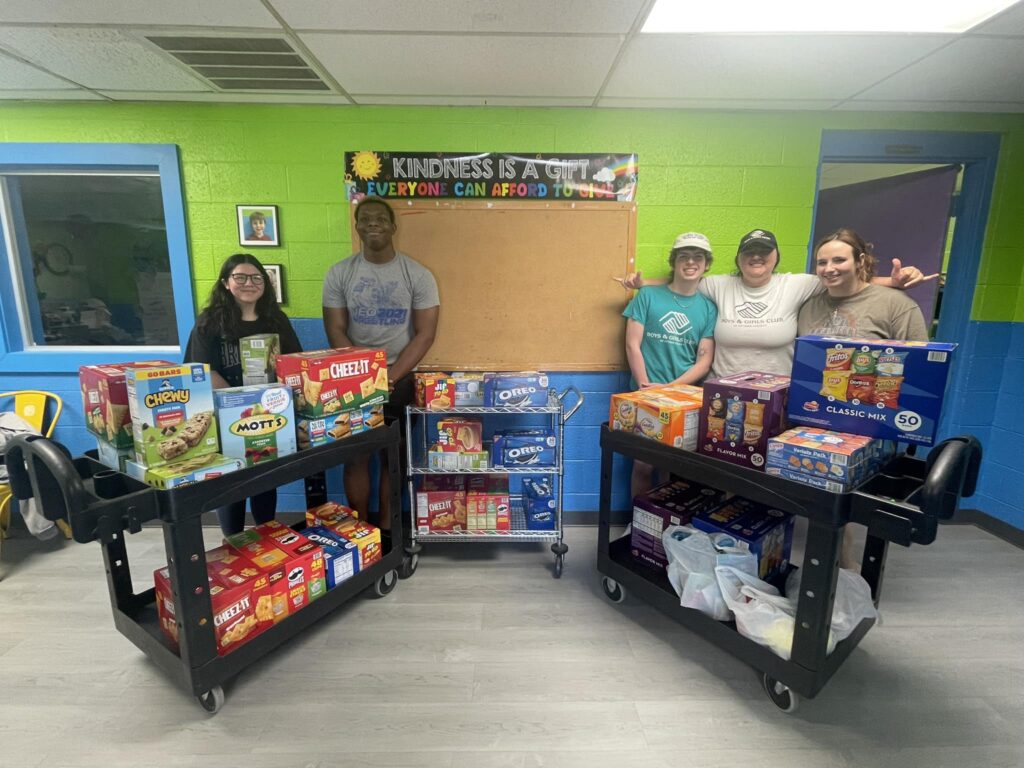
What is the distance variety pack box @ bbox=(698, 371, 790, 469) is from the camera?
168 cm

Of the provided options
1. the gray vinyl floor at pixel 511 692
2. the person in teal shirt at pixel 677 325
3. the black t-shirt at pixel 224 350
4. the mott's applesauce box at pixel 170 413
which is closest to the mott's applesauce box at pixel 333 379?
the mott's applesauce box at pixel 170 413

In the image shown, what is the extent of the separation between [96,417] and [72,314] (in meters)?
2.12

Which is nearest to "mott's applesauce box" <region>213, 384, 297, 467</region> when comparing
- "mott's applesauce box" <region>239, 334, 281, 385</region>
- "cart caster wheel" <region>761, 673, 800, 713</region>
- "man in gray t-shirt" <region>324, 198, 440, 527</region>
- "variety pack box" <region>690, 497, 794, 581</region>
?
"mott's applesauce box" <region>239, 334, 281, 385</region>

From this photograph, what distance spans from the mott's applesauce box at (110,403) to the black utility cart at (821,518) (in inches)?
69.1

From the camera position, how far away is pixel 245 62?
2223 mm

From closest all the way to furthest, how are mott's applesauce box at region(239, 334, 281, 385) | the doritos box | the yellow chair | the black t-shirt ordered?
mott's applesauce box at region(239, 334, 281, 385), the black t-shirt, the doritos box, the yellow chair

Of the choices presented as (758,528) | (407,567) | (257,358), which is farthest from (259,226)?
(758,528)

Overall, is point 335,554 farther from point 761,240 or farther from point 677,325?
point 761,240

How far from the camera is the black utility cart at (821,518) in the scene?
1402mm

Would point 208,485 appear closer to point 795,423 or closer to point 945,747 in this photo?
point 795,423

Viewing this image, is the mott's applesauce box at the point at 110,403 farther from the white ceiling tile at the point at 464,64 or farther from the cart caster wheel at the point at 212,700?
the white ceiling tile at the point at 464,64

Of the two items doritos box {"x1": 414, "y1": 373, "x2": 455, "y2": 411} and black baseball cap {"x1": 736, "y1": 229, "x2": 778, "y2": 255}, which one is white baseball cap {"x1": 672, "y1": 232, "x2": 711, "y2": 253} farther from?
doritos box {"x1": 414, "y1": 373, "x2": 455, "y2": 411}

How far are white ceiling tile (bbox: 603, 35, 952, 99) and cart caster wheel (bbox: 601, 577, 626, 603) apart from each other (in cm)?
233

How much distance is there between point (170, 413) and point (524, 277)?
1952 millimetres
